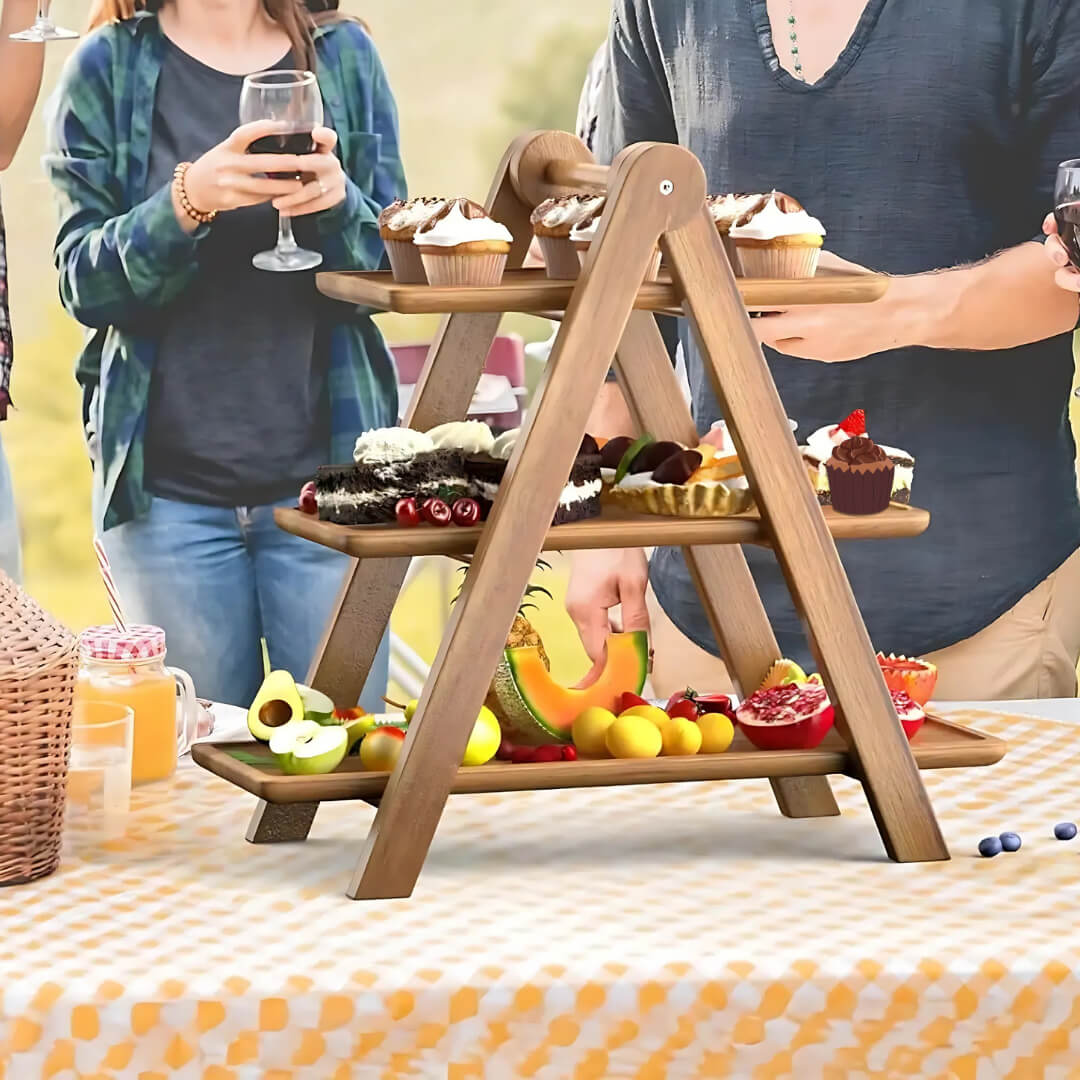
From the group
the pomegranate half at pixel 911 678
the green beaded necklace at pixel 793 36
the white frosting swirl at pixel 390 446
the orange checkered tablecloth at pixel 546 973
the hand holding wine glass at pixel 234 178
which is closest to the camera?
the orange checkered tablecloth at pixel 546 973

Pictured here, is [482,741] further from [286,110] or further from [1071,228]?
[286,110]

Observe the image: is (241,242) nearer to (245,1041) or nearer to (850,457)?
(850,457)

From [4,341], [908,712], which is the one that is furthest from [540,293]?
[4,341]

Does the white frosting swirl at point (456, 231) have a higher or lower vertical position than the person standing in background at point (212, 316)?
higher

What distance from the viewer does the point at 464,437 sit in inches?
69.5

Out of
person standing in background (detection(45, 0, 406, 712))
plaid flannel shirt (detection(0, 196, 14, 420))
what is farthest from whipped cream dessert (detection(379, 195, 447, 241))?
plaid flannel shirt (detection(0, 196, 14, 420))

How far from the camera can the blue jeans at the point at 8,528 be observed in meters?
3.42

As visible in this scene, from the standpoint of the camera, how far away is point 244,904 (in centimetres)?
158

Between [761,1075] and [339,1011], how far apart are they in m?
0.35

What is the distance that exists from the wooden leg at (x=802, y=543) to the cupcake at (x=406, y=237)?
0.27 metres

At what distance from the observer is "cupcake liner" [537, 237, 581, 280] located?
1.88 m

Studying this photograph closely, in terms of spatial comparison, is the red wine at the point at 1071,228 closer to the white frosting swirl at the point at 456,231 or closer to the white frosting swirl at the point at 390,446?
the white frosting swirl at the point at 456,231

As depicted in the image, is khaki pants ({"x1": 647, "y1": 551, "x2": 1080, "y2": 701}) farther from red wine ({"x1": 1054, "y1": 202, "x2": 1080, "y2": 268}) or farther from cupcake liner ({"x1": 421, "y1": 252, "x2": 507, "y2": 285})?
cupcake liner ({"x1": 421, "y1": 252, "x2": 507, "y2": 285})

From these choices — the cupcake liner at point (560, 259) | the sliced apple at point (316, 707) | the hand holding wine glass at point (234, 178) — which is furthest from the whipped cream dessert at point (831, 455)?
the hand holding wine glass at point (234, 178)
